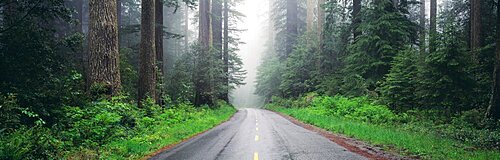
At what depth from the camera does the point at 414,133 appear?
12.3 metres

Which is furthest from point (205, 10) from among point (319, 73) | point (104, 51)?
point (104, 51)

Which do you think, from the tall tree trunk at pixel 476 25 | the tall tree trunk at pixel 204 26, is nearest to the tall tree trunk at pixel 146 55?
the tall tree trunk at pixel 204 26

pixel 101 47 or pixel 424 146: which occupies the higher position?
pixel 101 47

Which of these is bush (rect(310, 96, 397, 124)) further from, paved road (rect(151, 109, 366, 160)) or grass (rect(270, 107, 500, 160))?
paved road (rect(151, 109, 366, 160))

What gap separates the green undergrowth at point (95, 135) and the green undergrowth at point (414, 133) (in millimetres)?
6939

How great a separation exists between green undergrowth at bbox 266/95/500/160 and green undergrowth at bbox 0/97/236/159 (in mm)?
6939

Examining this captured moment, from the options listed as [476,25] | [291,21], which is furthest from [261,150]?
[291,21]

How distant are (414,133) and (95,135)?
10.7 metres

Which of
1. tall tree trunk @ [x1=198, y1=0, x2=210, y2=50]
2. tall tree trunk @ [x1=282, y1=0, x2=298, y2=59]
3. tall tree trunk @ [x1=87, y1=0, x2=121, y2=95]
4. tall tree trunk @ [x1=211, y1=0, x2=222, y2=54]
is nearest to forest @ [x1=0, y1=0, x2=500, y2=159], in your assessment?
tall tree trunk @ [x1=87, y1=0, x2=121, y2=95]

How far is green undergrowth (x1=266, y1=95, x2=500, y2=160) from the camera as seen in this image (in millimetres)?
8789

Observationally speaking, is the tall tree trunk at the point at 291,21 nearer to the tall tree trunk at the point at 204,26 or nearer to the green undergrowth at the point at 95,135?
the tall tree trunk at the point at 204,26

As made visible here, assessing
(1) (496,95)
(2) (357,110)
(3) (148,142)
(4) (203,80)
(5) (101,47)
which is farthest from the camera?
(4) (203,80)

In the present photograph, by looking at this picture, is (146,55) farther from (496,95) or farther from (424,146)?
(496,95)

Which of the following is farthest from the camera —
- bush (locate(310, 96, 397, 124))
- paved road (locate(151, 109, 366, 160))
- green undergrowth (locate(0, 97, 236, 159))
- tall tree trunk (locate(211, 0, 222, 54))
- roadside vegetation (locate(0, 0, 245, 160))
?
tall tree trunk (locate(211, 0, 222, 54))
